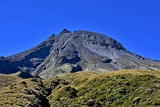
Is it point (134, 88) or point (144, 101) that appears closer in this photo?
point (144, 101)

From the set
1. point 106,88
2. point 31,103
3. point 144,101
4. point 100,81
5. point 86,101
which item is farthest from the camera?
point 100,81

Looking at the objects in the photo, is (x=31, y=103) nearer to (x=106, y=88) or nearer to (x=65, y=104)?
(x=65, y=104)

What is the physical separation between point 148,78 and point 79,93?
13.9 metres

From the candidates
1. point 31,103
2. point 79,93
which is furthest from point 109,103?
point 31,103

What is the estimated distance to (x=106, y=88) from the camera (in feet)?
141

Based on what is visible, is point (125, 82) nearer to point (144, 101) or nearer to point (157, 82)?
point (157, 82)

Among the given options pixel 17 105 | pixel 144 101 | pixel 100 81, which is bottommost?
pixel 144 101

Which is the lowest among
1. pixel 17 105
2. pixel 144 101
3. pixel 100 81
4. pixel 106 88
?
pixel 144 101

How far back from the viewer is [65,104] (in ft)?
131

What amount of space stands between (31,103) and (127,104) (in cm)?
1505

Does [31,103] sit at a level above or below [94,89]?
below

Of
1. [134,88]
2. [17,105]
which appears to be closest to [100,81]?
[134,88]

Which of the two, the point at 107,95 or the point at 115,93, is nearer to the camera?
the point at 115,93

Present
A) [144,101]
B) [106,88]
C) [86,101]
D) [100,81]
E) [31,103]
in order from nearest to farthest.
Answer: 1. [144,101]
2. [31,103]
3. [86,101]
4. [106,88]
5. [100,81]
